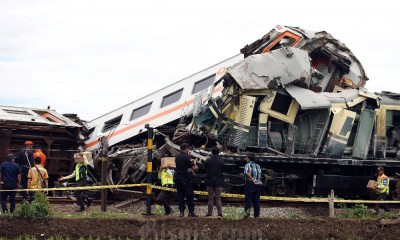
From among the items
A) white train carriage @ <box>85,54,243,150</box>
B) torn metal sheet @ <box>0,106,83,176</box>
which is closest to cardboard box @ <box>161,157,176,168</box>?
white train carriage @ <box>85,54,243,150</box>

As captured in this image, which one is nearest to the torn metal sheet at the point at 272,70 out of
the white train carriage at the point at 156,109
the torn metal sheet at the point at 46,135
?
the white train carriage at the point at 156,109

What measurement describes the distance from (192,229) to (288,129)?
19.6ft

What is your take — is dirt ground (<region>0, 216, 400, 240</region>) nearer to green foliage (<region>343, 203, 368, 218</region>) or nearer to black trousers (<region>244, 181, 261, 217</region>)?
black trousers (<region>244, 181, 261, 217</region>)

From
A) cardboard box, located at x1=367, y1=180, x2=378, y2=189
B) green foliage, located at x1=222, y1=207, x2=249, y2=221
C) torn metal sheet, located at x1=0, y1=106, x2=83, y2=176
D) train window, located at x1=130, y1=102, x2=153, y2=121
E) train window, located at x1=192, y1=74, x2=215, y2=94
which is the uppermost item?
train window, located at x1=192, y1=74, x2=215, y2=94

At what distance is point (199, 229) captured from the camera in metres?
12.4

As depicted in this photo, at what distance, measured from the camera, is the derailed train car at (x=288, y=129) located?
17047 millimetres

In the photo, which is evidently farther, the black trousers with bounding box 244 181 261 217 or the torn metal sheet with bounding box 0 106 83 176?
the torn metal sheet with bounding box 0 106 83 176

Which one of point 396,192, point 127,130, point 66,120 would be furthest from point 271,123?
point 66,120

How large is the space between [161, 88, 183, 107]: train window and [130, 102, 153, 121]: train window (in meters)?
0.52

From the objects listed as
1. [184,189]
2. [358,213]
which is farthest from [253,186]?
[358,213]

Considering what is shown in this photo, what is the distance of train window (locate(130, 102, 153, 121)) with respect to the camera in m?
21.1

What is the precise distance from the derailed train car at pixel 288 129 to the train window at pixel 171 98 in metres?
1.87

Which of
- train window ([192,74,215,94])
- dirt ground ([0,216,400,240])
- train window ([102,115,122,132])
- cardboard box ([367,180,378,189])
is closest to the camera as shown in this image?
dirt ground ([0,216,400,240])

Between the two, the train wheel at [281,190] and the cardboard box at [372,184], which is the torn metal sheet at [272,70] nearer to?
the train wheel at [281,190]
